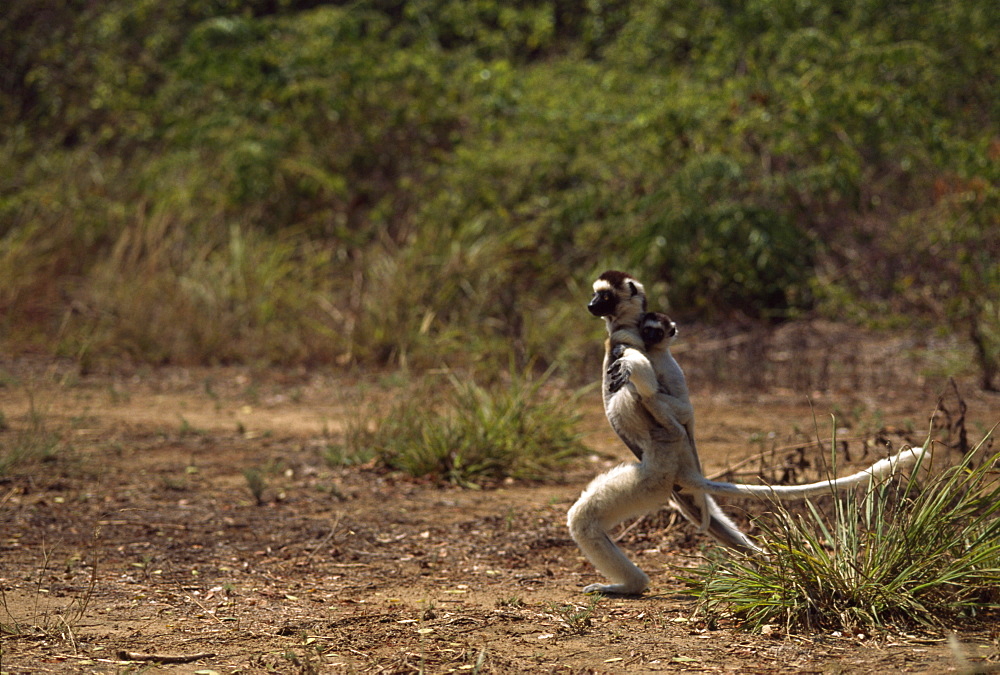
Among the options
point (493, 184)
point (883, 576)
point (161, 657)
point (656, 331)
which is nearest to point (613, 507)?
point (656, 331)

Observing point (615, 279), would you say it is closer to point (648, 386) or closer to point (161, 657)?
point (648, 386)

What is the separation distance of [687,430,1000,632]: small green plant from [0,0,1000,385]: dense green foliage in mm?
5597

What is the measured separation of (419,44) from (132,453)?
914 cm

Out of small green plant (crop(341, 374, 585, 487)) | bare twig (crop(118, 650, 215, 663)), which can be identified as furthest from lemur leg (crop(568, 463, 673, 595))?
small green plant (crop(341, 374, 585, 487))

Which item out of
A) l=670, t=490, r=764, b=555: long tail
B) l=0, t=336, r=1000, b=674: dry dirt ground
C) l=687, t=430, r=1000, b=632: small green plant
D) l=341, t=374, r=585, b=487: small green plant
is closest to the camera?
l=0, t=336, r=1000, b=674: dry dirt ground

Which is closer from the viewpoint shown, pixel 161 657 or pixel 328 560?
pixel 161 657

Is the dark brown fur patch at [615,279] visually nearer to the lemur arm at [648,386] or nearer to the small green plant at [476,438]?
the lemur arm at [648,386]

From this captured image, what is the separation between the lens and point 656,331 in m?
4.49

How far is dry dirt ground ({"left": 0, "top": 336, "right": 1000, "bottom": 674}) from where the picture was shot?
12.5 ft

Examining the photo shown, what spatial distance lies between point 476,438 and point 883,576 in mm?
3366

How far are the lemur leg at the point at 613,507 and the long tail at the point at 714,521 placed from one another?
126 mm

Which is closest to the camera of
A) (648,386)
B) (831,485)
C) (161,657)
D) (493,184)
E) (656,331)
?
(161,657)

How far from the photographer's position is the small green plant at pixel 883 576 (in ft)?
12.8

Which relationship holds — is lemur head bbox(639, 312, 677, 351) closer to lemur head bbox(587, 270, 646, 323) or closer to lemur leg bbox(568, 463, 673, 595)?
lemur head bbox(587, 270, 646, 323)
